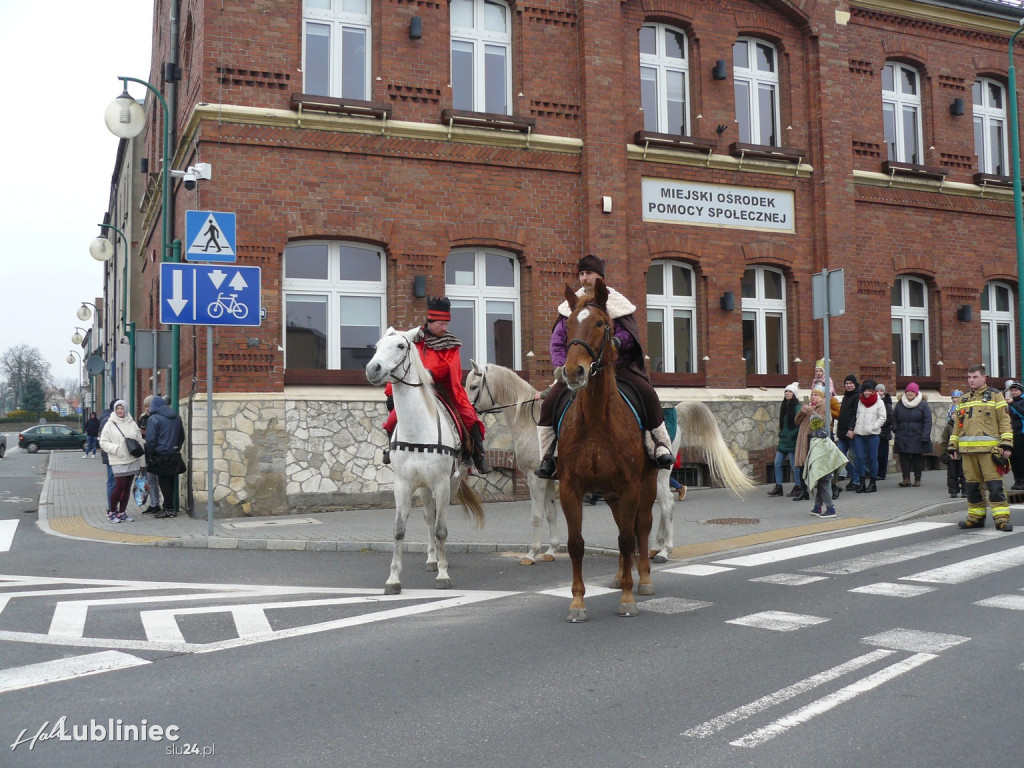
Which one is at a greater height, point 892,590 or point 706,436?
point 706,436

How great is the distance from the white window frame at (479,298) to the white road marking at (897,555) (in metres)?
7.91

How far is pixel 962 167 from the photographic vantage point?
21281 millimetres

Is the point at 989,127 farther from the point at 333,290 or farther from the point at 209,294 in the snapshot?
the point at 209,294

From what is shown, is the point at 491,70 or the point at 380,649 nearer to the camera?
the point at 380,649

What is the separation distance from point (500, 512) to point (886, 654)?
9.08 metres

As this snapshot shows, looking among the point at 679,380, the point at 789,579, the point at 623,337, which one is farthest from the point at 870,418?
the point at 623,337

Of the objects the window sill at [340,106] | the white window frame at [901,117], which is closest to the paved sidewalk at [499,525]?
the window sill at [340,106]

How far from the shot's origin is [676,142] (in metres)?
17.6

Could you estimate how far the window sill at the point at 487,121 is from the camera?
15.7m

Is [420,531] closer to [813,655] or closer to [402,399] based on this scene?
[402,399]

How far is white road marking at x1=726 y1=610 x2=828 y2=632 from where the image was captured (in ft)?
21.1

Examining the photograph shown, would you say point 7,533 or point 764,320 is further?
point 764,320

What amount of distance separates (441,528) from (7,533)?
26.5 ft

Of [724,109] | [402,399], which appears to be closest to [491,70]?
[724,109]
